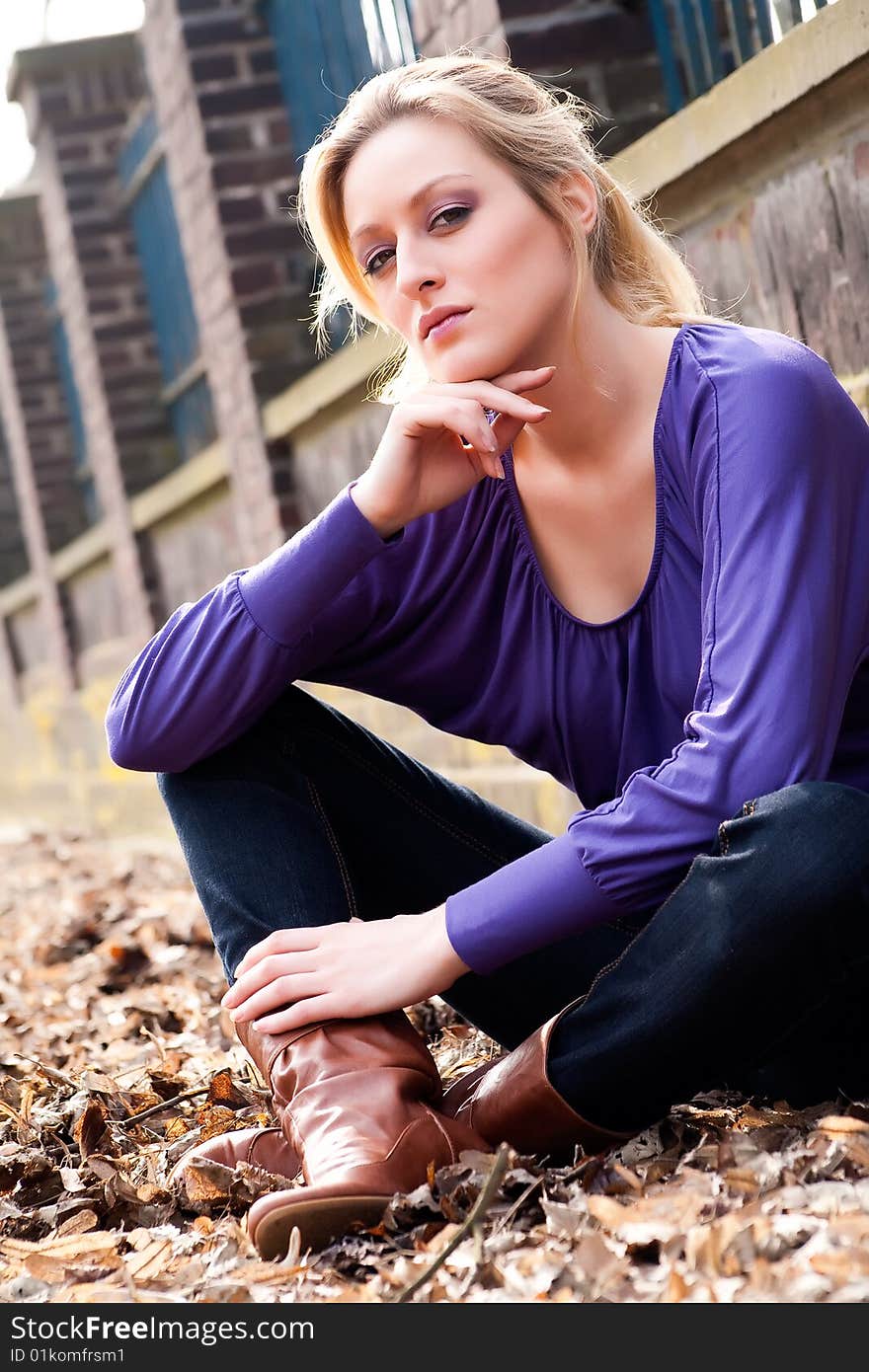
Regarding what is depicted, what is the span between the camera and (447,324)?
7.63ft

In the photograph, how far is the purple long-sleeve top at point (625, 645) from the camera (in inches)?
76.7

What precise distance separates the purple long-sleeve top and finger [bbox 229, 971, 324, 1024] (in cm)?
21

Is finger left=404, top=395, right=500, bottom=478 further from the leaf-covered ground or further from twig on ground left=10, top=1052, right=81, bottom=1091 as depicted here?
twig on ground left=10, top=1052, right=81, bottom=1091

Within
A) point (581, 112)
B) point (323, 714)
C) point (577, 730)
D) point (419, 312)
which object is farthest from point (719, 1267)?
point (581, 112)

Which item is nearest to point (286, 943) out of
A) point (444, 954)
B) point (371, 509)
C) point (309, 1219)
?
point (444, 954)

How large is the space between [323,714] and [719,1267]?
43.9 inches

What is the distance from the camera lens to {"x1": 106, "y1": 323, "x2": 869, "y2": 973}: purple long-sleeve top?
6.40ft

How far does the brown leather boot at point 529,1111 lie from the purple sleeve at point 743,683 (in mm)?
140

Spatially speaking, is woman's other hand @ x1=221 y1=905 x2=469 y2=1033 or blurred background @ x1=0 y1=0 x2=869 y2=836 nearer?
woman's other hand @ x1=221 y1=905 x2=469 y2=1033

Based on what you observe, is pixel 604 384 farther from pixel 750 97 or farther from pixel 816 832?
pixel 750 97

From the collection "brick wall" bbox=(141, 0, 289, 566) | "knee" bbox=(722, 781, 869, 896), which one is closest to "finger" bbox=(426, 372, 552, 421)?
"knee" bbox=(722, 781, 869, 896)

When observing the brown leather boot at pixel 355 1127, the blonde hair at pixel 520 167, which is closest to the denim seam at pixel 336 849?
the brown leather boot at pixel 355 1127

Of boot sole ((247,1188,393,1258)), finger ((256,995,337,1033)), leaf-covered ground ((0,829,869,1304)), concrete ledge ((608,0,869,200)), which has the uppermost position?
concrete ledge ((608,0,869,200))

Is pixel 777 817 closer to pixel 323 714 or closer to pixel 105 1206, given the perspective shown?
pixel 323 714
